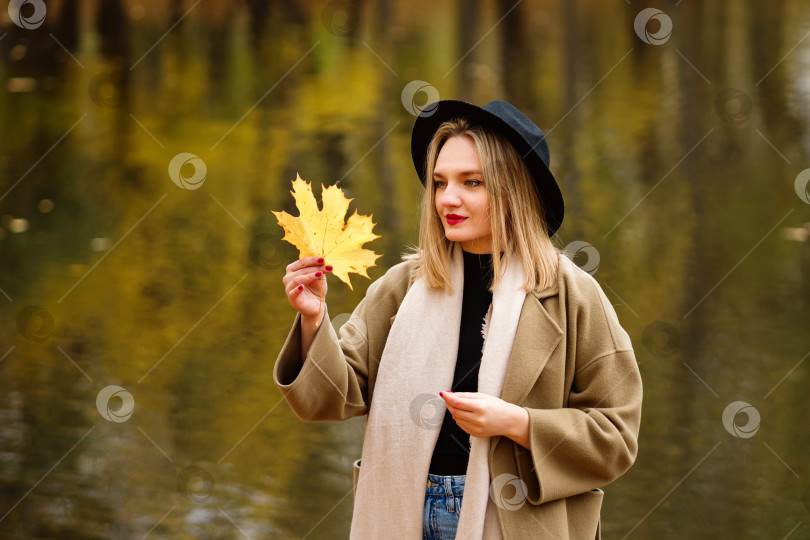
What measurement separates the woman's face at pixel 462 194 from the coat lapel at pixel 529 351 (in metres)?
0.18

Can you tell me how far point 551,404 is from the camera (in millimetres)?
1559

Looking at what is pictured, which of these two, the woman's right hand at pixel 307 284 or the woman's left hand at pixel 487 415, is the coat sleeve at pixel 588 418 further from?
the woman's right hand at pixel 307 284

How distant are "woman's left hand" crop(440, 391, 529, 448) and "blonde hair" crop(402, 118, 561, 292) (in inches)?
9.3

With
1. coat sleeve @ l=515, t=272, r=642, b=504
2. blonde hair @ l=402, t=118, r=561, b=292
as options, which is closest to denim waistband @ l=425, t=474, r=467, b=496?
coat sleeve @ l=515, t=272, r=642, b=504

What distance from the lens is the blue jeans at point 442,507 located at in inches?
62.0

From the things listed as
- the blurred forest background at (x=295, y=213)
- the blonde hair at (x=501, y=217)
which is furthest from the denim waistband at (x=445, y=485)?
the blurred forest background at (x=295, y=213)

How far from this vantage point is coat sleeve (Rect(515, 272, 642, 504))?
4.91ft

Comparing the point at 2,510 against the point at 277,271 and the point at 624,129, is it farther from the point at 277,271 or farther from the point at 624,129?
the point at 624,129

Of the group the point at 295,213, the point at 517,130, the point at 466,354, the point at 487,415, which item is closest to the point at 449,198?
the point at 517,130

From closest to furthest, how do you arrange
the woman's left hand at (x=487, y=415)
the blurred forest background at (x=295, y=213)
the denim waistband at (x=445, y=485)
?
1. the woman's left hand at (x=487, y=415)
2. the denim waistband at (x=445, y=485)
3. the blurred forest background at (x=295, y=213)

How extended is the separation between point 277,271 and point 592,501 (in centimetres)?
358

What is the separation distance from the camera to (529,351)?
155 centimetres

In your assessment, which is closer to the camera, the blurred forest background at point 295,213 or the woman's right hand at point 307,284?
the woman's right hand at point 307,284

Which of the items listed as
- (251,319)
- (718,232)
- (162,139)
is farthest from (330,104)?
(718,232)
